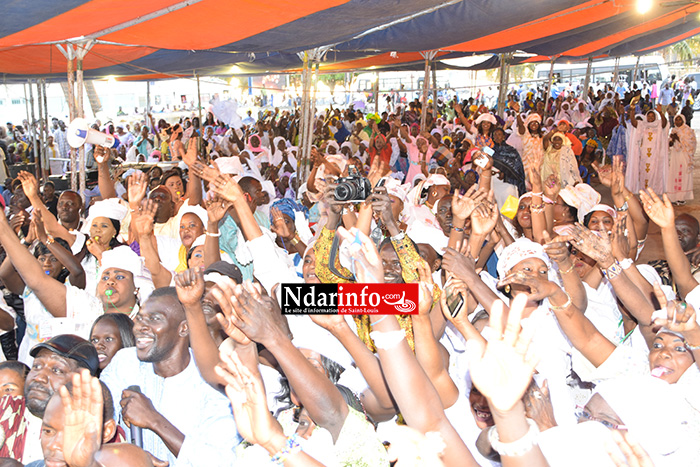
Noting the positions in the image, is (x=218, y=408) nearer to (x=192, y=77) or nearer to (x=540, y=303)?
(x=540, y=303)

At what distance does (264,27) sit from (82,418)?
4.15 meters

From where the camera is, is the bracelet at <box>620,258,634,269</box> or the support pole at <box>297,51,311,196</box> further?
the support pole at <box>297,51,311,196</box>

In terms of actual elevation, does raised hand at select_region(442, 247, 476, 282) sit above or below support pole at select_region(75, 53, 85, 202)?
below

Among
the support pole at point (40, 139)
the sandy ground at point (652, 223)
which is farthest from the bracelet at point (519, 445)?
the support pole at point (40, 139)

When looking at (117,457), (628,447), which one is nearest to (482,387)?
(628,447)

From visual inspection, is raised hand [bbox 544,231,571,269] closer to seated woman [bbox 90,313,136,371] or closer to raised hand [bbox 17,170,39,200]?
seated woman [bbox 90,313,136,371]

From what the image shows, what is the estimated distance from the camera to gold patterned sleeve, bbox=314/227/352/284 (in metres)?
2.57

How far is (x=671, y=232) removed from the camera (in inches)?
111

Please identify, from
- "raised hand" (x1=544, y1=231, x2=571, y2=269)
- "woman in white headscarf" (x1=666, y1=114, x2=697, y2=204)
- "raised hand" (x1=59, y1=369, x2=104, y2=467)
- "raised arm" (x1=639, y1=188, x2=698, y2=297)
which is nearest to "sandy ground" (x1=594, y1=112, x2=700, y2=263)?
"woman in white headscarf" (x1=666, y1=114, x2=697, y2=204)

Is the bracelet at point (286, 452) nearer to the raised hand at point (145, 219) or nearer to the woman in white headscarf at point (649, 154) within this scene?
the raised hand at point (145, 219)

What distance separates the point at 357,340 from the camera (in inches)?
73.7

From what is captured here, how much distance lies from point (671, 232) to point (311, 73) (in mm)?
5153

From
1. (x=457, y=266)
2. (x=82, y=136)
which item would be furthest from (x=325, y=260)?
(x=82, y=136)

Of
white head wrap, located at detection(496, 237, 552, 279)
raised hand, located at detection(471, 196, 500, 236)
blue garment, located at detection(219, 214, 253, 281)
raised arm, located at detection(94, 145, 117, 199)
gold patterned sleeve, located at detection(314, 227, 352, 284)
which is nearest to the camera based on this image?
gold patterned sleeve, located at detection(314, 227, 352, 284)
